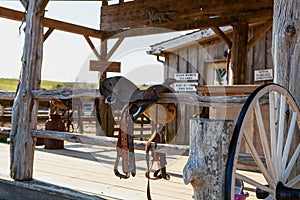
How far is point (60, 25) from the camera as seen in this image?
231 inches

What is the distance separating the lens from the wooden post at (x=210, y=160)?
57.5 inches

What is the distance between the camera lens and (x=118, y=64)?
6.43m

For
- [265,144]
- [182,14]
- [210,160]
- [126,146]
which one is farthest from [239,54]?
[210,160]

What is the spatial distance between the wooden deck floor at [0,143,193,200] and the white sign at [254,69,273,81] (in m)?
1.89

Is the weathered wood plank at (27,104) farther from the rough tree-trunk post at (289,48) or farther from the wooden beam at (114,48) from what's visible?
the wooden beam at (114,48)

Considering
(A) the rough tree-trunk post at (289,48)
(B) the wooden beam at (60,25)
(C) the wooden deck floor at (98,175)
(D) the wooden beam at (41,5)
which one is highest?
(B) the wooden beam at (60,25)

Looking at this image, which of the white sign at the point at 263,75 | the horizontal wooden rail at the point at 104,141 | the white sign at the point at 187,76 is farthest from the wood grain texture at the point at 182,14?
the horizontal wooden rail at the point at 104,141

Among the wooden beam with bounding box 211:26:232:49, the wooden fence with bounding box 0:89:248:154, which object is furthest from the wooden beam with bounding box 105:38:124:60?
A: the wooden fence with bounding box 0:89:248:154

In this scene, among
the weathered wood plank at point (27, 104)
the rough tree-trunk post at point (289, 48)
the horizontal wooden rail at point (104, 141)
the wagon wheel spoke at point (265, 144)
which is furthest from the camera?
the weathered wood plank at point (27, 104)

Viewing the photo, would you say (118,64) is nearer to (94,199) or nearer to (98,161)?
(98,161)

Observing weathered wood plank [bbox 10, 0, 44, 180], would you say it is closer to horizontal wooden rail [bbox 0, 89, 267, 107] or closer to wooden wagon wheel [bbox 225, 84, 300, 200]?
horizontal wooden rail [bbox 0, 89, 267, 107]

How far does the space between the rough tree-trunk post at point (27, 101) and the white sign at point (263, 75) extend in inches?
145

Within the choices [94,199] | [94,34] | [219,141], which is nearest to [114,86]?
[94,199]

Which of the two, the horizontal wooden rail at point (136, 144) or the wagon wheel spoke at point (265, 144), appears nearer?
the wagon wheel spoke at point (265, 144)
